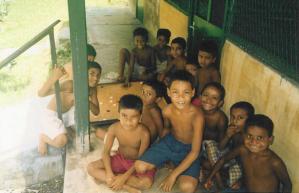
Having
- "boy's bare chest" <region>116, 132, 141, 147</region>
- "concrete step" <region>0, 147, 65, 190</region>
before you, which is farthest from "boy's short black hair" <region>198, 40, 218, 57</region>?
"concrete step" <region>0, 147, 65, 190</region>

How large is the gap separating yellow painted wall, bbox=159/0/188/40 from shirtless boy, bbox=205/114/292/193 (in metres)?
3.01

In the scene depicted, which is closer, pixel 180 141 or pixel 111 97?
pixel 180 141

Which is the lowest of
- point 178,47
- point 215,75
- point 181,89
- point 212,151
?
point 212,151

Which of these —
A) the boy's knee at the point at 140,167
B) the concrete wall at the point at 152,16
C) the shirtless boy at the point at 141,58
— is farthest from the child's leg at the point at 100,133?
the concrete wall at the point at 152,16

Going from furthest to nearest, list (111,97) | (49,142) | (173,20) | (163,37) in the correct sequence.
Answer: (173,20), (163,37), (111,97), (49,142)

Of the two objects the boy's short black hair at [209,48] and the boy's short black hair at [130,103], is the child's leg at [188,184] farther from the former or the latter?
the boy's short black hair at [209,48]

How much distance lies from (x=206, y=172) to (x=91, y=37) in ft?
19.4

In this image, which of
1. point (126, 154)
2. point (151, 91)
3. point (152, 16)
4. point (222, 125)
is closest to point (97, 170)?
point (126, 154)

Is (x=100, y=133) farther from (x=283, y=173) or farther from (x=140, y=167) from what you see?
(x=283, y=173)

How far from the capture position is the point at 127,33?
8.67 meters

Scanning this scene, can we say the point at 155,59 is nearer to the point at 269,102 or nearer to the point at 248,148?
the point at 269,102

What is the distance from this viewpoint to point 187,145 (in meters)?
3.20

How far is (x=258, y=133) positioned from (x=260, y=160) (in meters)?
0.26

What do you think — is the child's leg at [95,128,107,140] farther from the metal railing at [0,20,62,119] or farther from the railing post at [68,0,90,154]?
the metal railing at [0,20,62,119]
